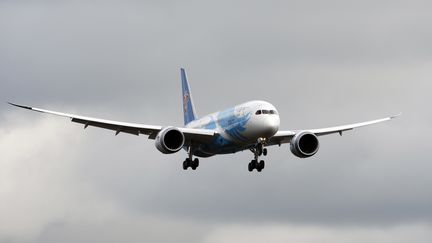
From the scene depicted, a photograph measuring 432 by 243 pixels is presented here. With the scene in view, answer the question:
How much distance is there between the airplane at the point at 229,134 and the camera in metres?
94.7

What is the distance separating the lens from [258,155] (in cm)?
9744

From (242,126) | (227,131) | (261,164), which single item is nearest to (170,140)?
(227,131)

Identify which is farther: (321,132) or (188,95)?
(188,95)

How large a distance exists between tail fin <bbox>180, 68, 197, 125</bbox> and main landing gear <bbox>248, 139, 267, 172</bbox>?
54.7ft

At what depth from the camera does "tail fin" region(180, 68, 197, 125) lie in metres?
116

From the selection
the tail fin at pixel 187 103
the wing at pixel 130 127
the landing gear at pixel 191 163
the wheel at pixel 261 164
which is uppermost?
the tail fin at pixel 187 103

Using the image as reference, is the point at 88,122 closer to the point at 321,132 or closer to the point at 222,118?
the point at 222,118

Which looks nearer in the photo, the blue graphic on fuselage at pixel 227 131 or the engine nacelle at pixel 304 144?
the blue graphic on fuselage at pixel 227 131

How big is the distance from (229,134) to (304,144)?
5.83 m

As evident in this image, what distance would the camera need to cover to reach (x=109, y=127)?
100 metres

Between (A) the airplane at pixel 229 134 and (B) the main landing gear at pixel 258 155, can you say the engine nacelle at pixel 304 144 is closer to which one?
(A) the airplane at pixel 229 134

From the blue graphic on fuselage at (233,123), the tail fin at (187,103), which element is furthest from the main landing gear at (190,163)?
the tail fin at (187,103)

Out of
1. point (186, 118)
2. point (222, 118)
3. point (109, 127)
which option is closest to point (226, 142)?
point (222, 118)

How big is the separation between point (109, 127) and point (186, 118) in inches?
693
